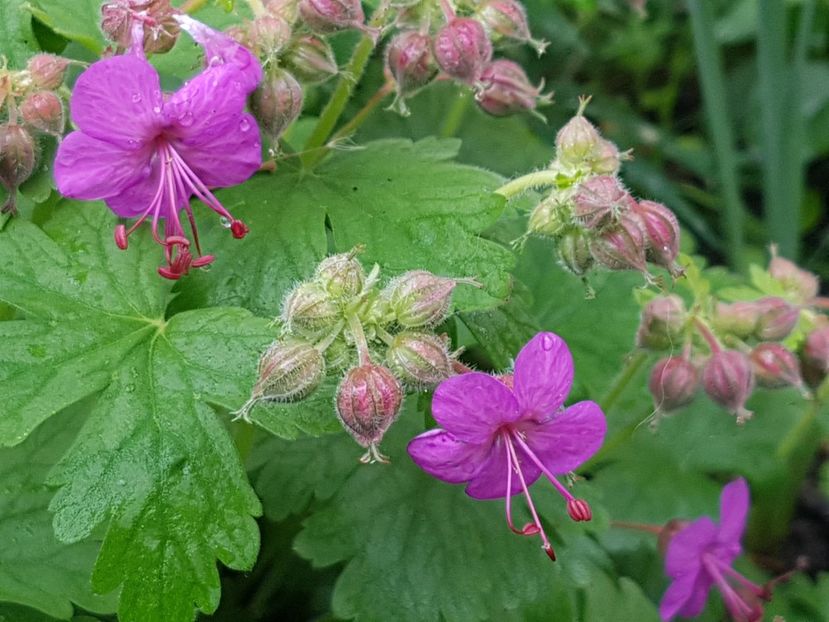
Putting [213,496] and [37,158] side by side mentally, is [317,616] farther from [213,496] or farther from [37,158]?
[37,158]

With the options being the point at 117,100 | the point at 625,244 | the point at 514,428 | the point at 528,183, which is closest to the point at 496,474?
the point at 514,428

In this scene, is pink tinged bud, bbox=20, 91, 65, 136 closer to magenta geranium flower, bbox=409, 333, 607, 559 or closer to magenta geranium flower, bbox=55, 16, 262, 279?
magenta geranium flower, bbox=55, 16, 262, 279

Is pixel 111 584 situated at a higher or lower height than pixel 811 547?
higher

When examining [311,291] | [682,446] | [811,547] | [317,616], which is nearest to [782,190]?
[682,446]

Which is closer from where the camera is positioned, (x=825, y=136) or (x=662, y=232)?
(x=662, y=232)

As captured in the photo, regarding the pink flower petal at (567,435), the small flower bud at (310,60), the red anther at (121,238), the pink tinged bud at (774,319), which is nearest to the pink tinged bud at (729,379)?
the pink tinged bud at (774,319)

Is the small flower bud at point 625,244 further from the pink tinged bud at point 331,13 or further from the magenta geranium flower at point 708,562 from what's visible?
the magenta geranium flower at point 708,562

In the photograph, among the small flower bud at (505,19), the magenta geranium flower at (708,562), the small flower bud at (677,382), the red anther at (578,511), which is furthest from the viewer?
the magenta geranium flower at (708,562)
